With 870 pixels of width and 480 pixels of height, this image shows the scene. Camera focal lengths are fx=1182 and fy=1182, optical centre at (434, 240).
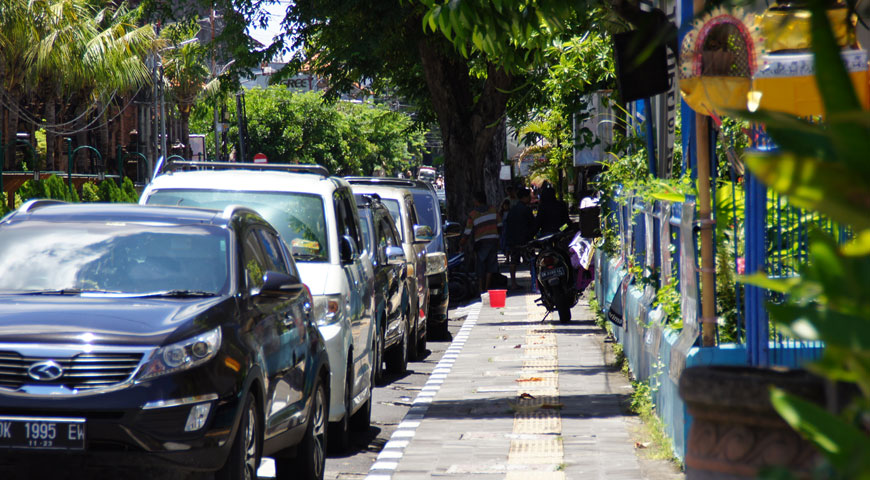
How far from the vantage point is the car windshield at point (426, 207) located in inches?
729

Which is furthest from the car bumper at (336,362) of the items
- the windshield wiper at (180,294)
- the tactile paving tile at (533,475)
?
the windshield wiper at (180,294)

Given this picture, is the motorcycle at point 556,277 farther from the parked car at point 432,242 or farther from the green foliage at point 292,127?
the green foliage at point 292,127

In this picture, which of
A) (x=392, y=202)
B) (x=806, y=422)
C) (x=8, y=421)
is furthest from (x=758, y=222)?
(x=392, y=202)

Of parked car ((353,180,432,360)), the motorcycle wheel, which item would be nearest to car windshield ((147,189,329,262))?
parked car ((353,180,432,360))

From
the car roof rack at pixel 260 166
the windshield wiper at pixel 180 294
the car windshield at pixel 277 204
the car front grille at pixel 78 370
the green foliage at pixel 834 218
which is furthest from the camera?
the car roof rack at pixel 260 166

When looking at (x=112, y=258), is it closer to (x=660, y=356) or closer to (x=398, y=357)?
(x=660, y=356)

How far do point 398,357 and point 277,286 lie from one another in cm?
636

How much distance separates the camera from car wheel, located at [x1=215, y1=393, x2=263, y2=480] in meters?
5.66

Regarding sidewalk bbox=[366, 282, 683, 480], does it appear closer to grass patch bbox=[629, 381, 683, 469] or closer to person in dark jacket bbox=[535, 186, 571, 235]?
grass patch bbox=[629, 381, 683, 469]

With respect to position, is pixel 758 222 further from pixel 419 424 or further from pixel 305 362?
pixel 419 424

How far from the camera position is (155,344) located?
5.49 metres

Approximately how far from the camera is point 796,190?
1384 mm

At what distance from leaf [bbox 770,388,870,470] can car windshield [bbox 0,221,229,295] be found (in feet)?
16.8

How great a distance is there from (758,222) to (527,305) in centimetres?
1479
